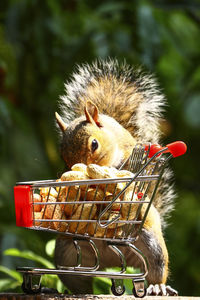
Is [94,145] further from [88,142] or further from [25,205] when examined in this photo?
[25,205]

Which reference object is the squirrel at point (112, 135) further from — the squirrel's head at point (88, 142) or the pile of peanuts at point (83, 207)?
the pile of peanuts at point (83, 207)

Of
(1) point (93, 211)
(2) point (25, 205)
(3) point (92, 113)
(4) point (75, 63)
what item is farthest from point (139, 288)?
(4) point (75, 63)

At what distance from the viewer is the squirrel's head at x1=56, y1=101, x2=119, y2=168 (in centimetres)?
194

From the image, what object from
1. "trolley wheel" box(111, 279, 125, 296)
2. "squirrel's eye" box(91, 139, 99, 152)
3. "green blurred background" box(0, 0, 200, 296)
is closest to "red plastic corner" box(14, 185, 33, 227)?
"trolley wheel" box(111, 279, 125, 296)

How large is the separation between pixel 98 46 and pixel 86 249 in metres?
2.17

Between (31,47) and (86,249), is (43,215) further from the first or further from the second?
(31,47)

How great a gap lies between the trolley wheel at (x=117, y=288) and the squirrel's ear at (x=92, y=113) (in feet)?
1.82

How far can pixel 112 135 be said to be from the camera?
2059 mm

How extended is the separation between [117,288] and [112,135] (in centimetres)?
59

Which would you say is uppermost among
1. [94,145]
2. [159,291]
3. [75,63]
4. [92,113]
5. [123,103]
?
[75,63]

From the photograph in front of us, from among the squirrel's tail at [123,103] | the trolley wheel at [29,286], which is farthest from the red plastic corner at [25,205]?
the squirrel's tail at [123,103]

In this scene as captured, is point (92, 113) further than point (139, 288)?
Yes

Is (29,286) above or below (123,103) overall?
below

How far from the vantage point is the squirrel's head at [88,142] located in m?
1.94
